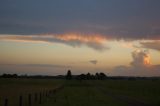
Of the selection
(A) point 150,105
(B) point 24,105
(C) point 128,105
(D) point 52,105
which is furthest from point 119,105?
(B) point 24,105

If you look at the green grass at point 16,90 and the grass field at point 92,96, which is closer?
the grass field at point 92,96

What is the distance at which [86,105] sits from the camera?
3231 centimetres

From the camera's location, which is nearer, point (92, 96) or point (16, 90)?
point (92, 96)

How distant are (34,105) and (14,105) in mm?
2104

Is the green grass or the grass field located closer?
the grass field

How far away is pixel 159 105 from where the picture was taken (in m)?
33.5

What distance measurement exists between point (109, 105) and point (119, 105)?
3.15 ft

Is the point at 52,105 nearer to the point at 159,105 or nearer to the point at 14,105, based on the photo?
the point at 14,105

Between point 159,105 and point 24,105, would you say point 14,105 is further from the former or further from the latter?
point 159,105

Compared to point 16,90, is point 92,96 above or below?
below

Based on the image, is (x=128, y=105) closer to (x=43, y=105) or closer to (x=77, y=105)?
(x=77, y=105)

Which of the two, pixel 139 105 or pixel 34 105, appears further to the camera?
pixel 139 105

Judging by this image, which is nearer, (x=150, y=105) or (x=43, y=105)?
(x=43, y=105)

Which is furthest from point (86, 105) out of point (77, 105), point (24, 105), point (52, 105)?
point (24, 105)
